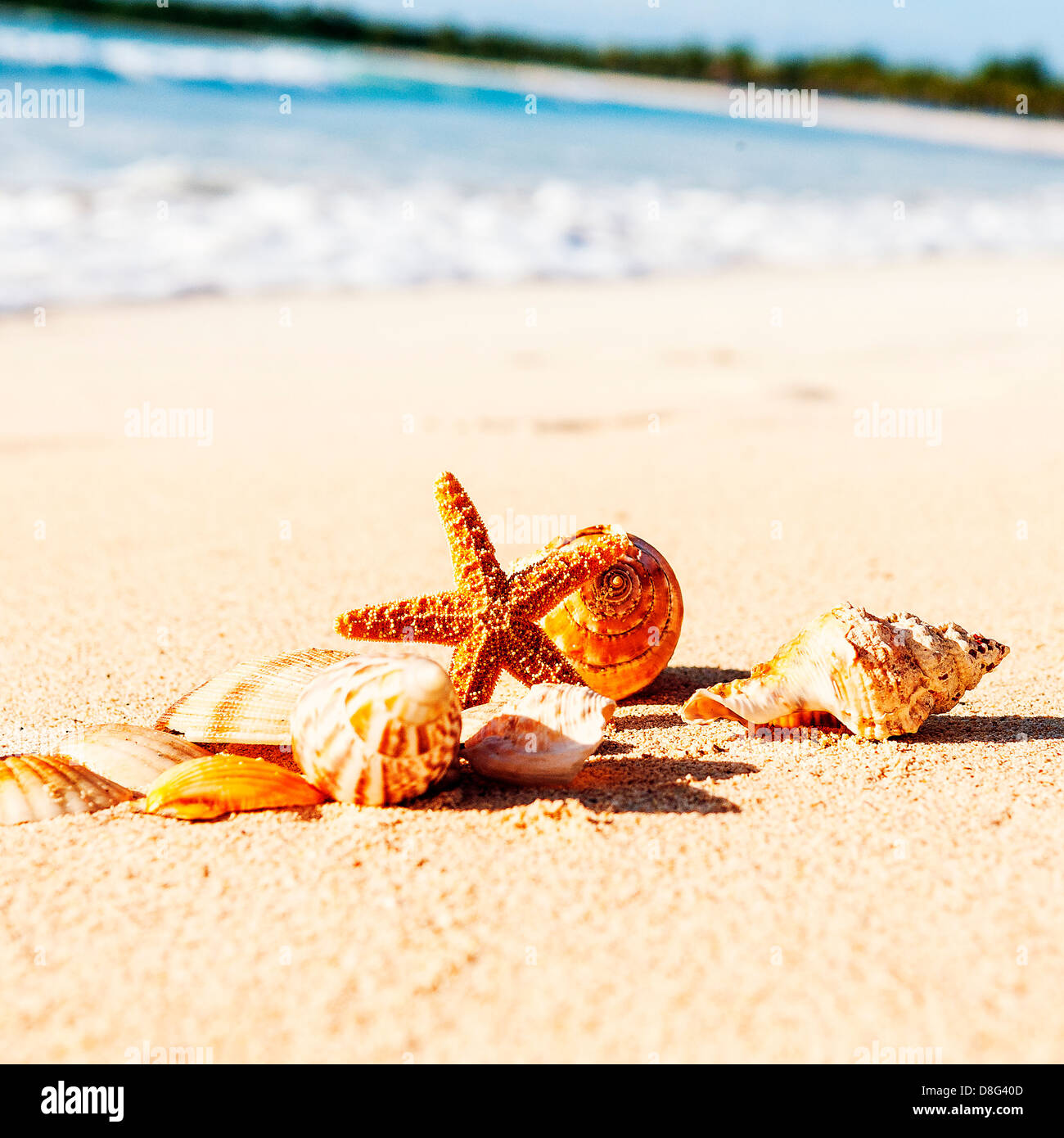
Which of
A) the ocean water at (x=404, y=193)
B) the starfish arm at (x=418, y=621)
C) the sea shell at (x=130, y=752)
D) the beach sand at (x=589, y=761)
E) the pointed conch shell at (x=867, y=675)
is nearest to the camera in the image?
the beach sand at (x=589, y=761)

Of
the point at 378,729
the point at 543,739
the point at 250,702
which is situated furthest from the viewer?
the point at 250,702

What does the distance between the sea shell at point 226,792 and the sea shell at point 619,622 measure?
886 millimetres

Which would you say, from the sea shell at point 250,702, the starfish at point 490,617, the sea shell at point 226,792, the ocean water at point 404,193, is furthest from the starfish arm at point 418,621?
the ocean water at point 404,193

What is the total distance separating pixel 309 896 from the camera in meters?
2.18

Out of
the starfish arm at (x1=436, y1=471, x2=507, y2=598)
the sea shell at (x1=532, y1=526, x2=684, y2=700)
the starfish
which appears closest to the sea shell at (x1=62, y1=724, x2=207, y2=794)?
the starfish

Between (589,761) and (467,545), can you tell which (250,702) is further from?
(589,761)

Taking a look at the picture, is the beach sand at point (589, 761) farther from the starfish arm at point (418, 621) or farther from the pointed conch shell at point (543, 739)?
the starfish arm at point (418, 621)

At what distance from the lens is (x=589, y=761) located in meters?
2.77

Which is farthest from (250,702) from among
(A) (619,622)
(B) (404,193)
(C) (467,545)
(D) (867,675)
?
(B) (404,193)

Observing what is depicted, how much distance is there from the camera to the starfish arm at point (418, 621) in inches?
113

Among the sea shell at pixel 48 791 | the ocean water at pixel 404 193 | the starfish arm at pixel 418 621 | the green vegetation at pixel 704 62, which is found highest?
the green vegetation at pixel 704 62

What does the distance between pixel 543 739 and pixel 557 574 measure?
1.67 ft

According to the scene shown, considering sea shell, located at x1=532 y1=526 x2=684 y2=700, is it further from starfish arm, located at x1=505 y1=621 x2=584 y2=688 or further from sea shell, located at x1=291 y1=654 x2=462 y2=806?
sea shell, located at x1=291 y1=654 x2=462 y2=806
